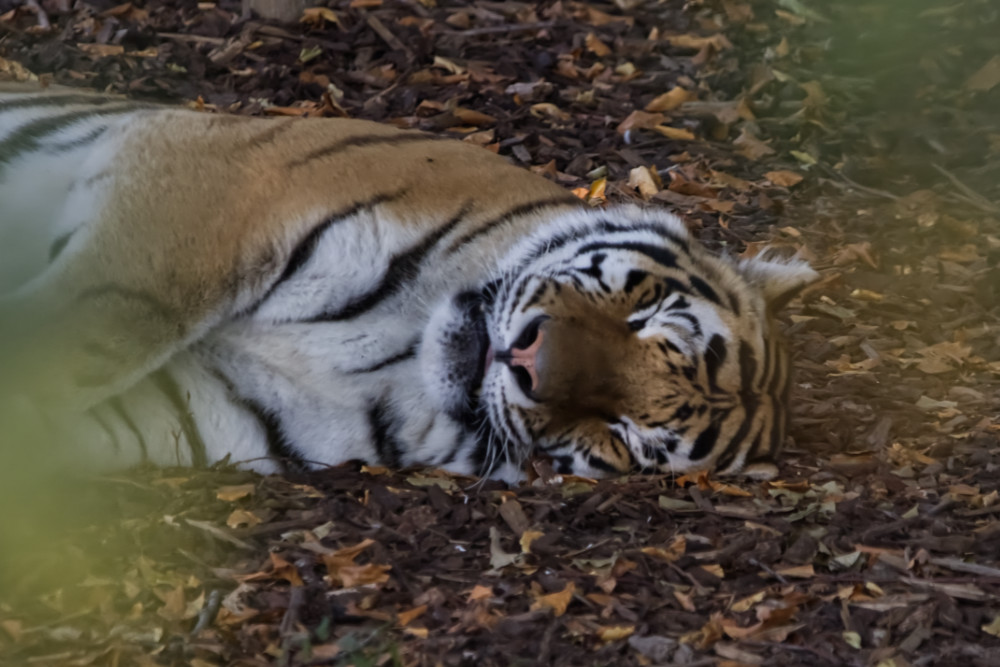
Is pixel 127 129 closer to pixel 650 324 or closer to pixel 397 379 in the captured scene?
pixel 397 379

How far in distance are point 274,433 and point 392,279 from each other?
64 centimetres

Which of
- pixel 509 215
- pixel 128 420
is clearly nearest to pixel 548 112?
pixel 509 215

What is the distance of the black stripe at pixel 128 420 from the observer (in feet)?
11.4

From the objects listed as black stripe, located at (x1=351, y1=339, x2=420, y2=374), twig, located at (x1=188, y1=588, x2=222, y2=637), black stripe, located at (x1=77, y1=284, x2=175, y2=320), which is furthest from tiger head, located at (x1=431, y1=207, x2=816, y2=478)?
twig, located at (x1=188, y1=588, x2=222, y2=637)

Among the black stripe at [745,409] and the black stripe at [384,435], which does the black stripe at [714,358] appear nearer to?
the black stripe at [745,409]

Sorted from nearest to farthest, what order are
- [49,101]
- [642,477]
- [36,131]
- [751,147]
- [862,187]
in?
[642,477] < [36,131] < [49,101] < [862,187] < [751,147]

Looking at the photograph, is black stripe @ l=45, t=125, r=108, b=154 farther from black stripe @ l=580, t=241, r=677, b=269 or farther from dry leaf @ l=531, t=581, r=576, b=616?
dry leaf @ l=531, t=581, r=576, b=616

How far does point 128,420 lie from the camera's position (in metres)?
3.48

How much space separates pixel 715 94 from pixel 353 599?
4.64m

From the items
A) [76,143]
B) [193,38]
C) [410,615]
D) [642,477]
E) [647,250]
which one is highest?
[193,38]

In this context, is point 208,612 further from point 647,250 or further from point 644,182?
point 644,182

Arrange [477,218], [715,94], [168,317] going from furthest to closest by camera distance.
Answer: [715,94] → [477,218] → [168,317]

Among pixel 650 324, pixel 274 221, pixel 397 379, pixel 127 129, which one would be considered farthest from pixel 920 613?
pixel 127 129

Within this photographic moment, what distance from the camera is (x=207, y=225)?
3.23 m
